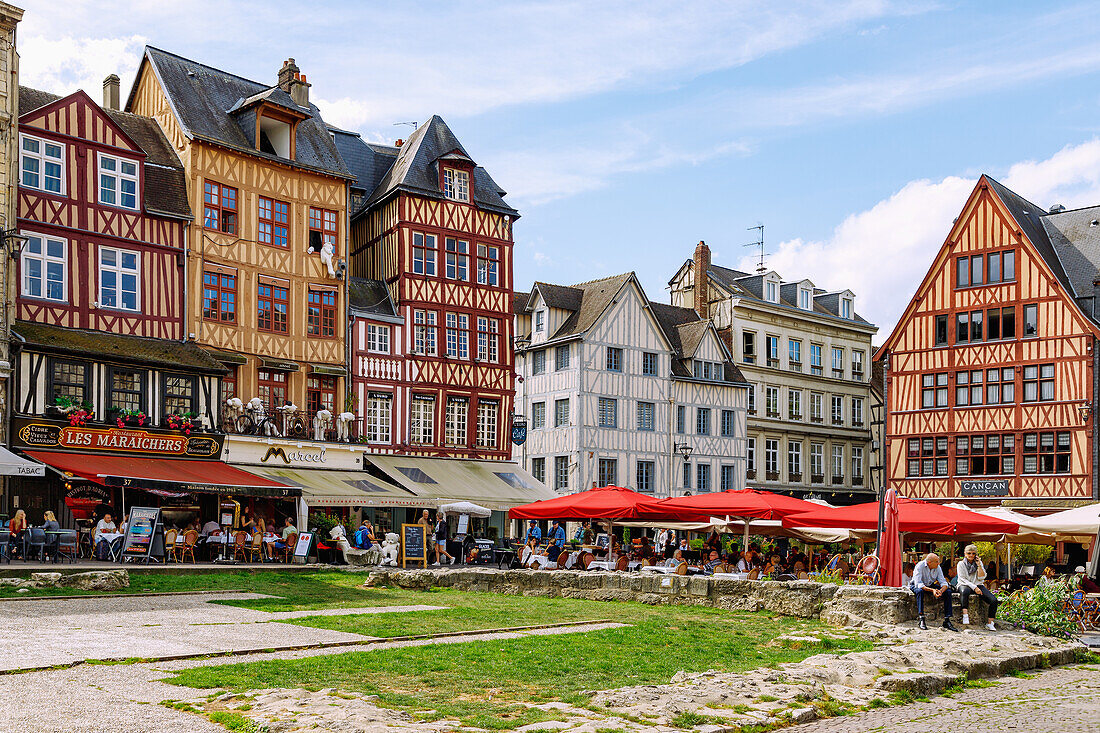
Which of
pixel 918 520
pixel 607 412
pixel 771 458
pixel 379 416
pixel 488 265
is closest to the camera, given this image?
pixel 918 520

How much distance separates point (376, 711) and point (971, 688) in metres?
5.57

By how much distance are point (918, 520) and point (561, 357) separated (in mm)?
24018

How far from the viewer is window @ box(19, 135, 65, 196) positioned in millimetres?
26047

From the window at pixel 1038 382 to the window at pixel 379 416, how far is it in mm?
20844

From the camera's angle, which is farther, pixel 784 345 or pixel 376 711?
pixel 784 345

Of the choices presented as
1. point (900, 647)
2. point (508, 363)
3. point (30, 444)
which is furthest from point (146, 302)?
point (900, 647)

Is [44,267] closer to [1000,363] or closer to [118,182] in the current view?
[118,182]

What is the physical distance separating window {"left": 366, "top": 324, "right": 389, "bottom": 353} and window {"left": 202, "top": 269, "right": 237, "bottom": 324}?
4.46 m

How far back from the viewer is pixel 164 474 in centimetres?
2480

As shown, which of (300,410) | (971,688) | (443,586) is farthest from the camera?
(300,410)

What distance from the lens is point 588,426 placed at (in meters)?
39.8

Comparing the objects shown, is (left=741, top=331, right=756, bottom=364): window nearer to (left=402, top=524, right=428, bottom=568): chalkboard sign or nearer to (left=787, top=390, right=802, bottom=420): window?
(left=787, top=390, right=802, bottom=420): window

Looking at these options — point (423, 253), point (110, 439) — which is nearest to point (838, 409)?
point (423, 253)

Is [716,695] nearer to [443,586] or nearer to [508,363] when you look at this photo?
[443,586]
